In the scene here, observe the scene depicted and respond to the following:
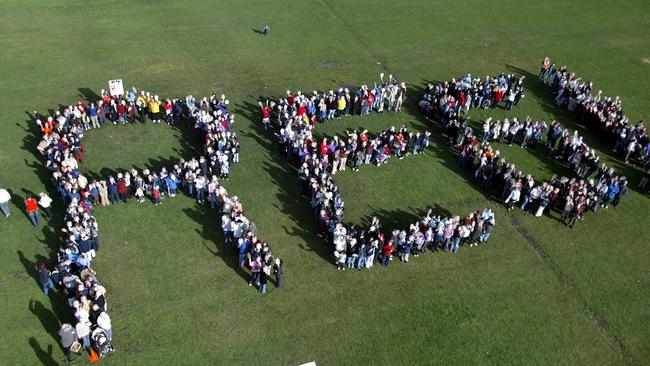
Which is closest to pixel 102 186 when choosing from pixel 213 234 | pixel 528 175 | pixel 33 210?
pixel 33 210

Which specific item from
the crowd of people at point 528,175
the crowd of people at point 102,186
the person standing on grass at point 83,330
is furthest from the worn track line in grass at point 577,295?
the person standing on grass at point 83,330

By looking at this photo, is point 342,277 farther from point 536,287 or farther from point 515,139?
point 515,139

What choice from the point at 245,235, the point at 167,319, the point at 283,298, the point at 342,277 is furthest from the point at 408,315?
the point at 167,319

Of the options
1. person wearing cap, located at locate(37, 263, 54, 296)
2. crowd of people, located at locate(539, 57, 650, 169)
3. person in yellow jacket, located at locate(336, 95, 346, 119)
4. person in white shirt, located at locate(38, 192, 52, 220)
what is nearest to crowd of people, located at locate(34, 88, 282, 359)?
person wearing cap, located at locate(37, 263, 54, 296)

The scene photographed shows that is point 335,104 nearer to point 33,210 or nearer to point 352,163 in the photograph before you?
point 352,163

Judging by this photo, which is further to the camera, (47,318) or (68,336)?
(47,318)

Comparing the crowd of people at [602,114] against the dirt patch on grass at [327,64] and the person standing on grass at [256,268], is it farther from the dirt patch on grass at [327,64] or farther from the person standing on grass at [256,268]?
the person standing on grass at [256,268]
